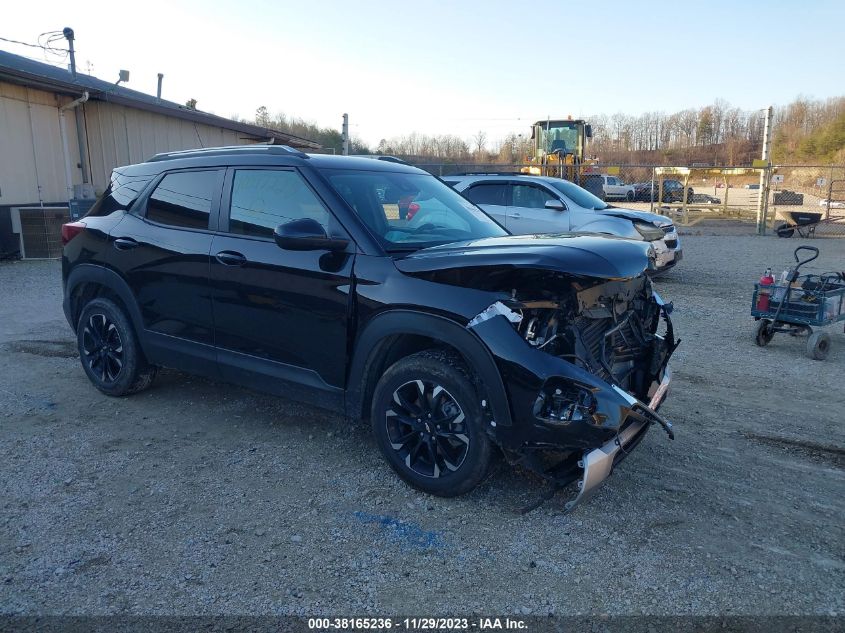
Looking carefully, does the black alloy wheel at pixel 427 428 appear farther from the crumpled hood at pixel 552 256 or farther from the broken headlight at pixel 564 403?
the crumpled hood at pixel 552 256

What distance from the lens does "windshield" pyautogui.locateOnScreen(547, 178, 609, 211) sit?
10.9m

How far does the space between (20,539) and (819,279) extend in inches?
306

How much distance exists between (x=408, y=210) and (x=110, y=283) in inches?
98.8

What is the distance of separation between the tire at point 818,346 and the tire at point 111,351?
6.33 m

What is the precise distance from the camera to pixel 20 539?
A: 325 cm

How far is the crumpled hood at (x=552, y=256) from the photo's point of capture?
10.4 feet

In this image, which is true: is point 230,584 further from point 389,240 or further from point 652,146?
point 652,146

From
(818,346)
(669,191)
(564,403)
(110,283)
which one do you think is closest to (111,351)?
(110,283)

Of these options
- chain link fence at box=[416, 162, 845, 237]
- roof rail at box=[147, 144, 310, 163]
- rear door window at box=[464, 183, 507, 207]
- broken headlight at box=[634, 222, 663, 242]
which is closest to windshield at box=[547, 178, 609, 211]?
broken headlight at box=[634, 222, 663, 242]

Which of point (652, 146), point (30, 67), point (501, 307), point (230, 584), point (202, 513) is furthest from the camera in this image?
point (652, 146)

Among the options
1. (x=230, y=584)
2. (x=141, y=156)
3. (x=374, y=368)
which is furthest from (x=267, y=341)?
(x=141, y=156)

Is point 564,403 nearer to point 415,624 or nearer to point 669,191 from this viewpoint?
point 415,624

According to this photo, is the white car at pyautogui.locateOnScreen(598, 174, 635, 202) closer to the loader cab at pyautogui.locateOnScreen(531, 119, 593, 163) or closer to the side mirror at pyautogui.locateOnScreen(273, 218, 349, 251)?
the loader cab at pyautogui.locateOnScreen(531, 119, 593, 163)

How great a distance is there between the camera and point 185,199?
4.70 metres
